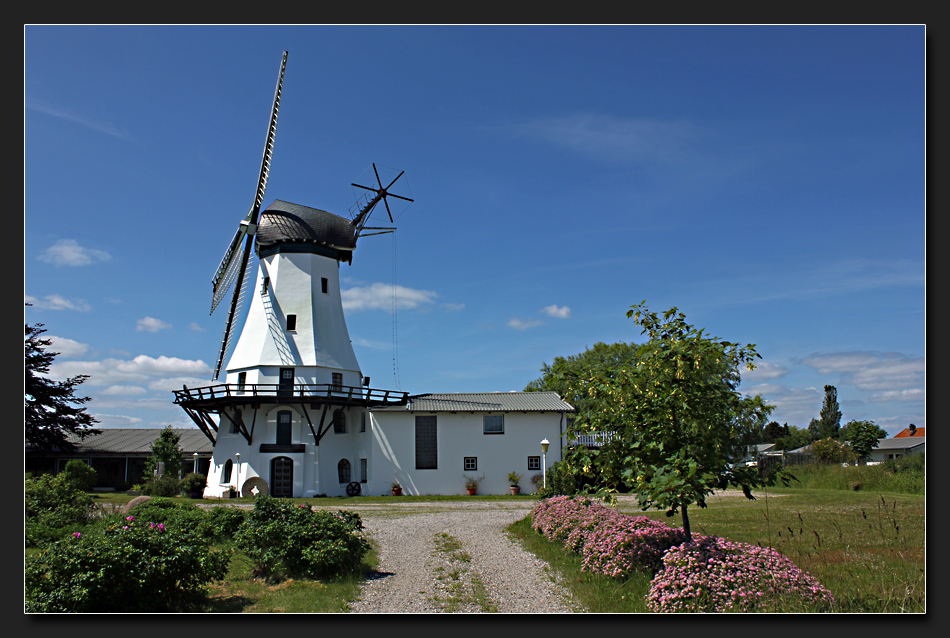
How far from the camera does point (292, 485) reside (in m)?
28.5

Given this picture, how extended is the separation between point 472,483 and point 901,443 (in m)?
49.3

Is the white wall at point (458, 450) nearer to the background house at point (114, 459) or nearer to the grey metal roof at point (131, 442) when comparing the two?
the background house at point (114, 459)

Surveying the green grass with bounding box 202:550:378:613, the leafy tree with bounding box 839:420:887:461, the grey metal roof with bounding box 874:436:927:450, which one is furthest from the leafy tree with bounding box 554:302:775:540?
A: the grey metal roof with bounding box 874:436:927:450

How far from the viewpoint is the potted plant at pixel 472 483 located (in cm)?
2962

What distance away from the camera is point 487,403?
3134cm

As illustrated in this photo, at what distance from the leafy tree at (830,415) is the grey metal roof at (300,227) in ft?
242

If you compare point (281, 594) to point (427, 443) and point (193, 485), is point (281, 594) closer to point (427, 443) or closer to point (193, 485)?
point (427, 443)

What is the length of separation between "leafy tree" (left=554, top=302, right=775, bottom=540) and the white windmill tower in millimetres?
22359

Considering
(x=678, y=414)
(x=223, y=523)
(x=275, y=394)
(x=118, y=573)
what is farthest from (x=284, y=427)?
(x=678, y=414)

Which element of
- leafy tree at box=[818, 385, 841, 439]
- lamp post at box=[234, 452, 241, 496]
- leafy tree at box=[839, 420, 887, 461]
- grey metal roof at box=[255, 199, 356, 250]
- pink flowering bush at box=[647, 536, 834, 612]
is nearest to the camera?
pink flowering bush at box=[647, 536, 834, 612]

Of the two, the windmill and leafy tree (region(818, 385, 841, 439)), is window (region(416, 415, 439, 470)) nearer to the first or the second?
the windmill

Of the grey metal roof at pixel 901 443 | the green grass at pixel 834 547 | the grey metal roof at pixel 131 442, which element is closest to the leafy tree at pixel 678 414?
the green grass at pixel 834 547

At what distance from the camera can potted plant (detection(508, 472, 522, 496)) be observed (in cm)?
2947

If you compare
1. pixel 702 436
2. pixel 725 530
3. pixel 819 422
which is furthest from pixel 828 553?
pixel 819 422
